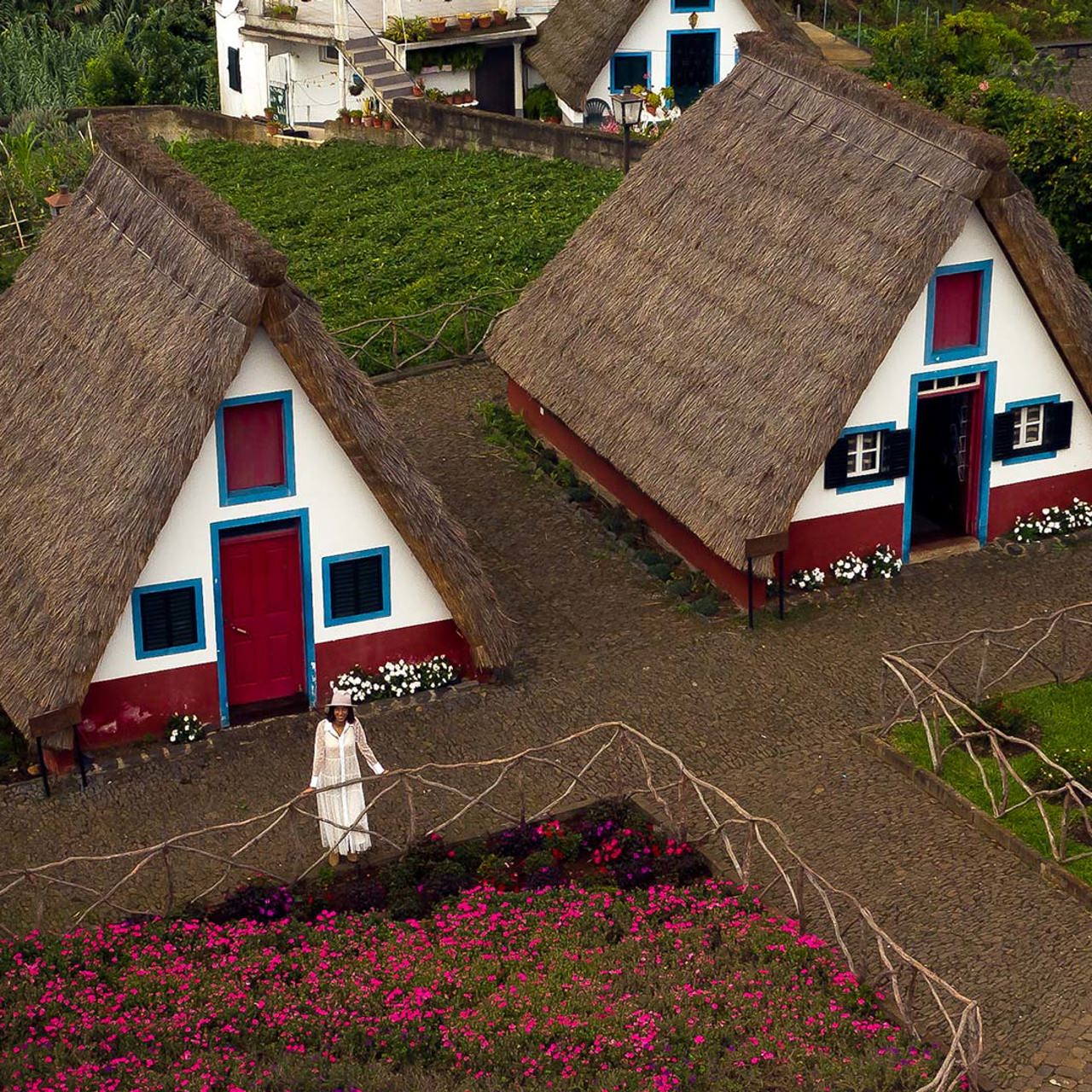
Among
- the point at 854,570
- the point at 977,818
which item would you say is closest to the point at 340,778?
the point at 977,818

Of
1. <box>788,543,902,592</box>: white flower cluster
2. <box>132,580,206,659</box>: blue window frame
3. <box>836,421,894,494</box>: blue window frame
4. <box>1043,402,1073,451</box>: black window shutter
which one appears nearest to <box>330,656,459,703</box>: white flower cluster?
<box>132,580,206,659</box>: blue window frame

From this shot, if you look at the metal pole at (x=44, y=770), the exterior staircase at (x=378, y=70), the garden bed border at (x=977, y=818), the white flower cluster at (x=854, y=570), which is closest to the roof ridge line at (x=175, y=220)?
the metal pole at (x=44, y=770)

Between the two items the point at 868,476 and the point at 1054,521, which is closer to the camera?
the point at 868,476

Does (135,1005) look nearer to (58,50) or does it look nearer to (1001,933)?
(1001,933)

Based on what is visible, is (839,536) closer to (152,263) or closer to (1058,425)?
(1058,425)

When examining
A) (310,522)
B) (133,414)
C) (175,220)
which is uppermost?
(175,220)

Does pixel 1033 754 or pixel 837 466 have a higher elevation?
pixel 837 466

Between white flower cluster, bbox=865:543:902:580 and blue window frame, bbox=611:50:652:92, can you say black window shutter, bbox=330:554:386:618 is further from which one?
blue window frame, bbox=611:50:652:92
